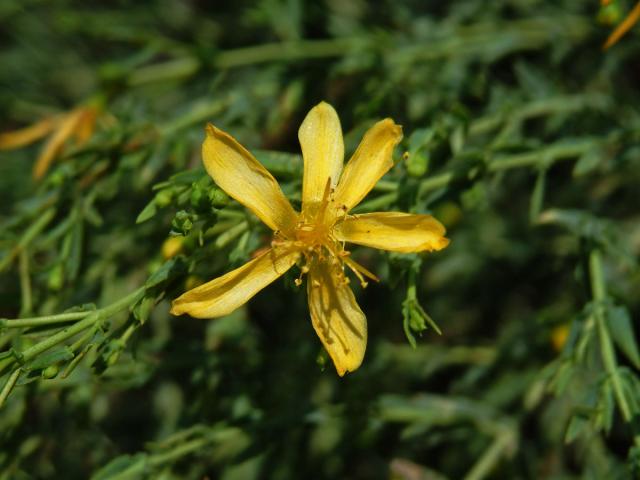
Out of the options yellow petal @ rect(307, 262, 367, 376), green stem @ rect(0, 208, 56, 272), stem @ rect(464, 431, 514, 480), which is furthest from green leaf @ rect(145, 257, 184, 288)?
stem @ rect(464, 431, 514, 480)

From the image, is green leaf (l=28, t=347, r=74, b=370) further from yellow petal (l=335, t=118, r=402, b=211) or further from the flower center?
yellow petal (l=335, t=118, r=402, b=211)


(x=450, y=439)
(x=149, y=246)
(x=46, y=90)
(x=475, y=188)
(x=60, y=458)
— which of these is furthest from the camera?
(x=46, y=90)

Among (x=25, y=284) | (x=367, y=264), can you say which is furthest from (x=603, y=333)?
(x=25, y=284)

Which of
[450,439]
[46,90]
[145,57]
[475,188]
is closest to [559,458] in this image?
[450,439]

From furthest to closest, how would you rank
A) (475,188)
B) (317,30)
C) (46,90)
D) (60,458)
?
(46,90)
(317,30)
(60,458)
(475,188)

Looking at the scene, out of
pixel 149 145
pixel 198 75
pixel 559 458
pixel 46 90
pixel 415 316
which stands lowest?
pixel 559 458

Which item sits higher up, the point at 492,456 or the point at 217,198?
the point at 217,198

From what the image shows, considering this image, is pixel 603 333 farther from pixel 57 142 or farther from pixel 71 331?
pixel 57 142

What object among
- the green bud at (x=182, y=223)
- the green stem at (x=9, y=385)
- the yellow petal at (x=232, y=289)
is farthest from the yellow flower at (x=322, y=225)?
the green stem at (x=9, y=385)

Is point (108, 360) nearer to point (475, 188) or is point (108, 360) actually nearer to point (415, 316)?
point (415, 316)
